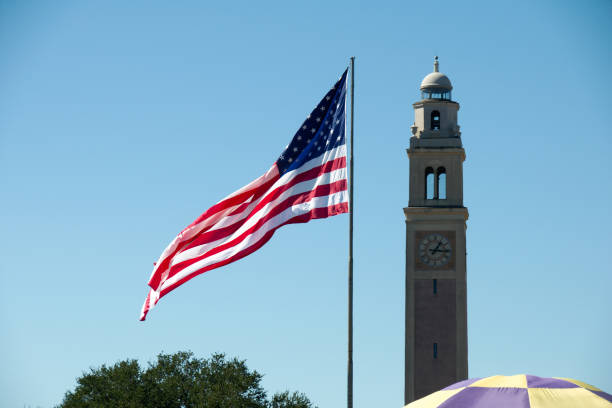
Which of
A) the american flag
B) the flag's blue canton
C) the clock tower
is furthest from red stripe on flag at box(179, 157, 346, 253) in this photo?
the clock tower

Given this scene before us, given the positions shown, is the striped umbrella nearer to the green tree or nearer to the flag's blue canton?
the flag's blue canton

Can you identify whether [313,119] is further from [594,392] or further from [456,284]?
[456,284]

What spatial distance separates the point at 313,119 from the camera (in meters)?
27.9

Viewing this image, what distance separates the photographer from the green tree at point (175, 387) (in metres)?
71.4

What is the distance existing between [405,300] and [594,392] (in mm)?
48620

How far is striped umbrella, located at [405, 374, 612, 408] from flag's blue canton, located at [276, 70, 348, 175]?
27.3 feet

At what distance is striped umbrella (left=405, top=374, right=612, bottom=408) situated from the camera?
19.9 meters

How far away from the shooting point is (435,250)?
229ft

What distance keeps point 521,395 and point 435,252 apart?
163 feet

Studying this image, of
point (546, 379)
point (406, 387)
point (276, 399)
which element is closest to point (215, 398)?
point (276, 399)

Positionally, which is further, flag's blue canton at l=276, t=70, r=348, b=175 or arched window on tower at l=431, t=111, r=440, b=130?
arched window on tower at l=431, t=111, r=440, b=130

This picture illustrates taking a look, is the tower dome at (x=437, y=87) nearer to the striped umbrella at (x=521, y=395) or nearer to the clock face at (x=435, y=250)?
the clock face at (x=435, y=250)

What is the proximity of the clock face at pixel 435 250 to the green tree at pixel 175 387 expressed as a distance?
12.3 meters

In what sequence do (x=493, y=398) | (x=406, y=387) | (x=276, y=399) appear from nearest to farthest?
(x=493, y=398) → (x=406, y=387) → (x=276, y=399)
